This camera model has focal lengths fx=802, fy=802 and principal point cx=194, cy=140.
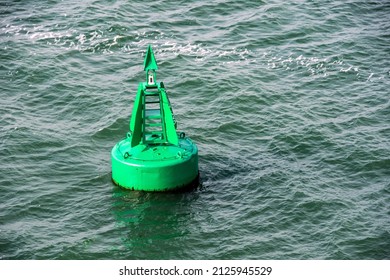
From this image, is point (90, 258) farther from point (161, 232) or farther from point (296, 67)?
point (296, 67)

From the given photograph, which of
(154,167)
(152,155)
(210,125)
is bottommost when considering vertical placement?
(210,125)

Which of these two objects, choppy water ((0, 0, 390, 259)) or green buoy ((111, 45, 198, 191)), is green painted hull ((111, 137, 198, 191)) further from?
choppy water ((0, 0, 390, 259))

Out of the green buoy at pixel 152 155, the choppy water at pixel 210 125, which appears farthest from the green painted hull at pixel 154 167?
the choppy water at pixel 210 125

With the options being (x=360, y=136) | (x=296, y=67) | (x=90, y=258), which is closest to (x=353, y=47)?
(x=296, y=67)

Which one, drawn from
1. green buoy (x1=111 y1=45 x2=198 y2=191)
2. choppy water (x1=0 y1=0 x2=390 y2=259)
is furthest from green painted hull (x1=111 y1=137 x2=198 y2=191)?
choppy water (x1=0 y1=0 x2=390 y2=259)

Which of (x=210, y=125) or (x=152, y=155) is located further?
(x=210, y=125)

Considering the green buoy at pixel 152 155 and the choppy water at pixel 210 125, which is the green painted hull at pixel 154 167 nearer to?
the green buoy at pixel 152 155

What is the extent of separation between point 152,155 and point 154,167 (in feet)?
2.18

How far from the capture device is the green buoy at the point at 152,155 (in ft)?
83.8

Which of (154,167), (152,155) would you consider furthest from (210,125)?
(154,167)

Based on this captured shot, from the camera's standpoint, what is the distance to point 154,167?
25312 mm

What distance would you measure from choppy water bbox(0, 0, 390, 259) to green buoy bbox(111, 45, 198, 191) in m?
0.60

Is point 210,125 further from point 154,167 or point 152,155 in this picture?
point 154,167

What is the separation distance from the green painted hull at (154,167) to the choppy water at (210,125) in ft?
1.64
